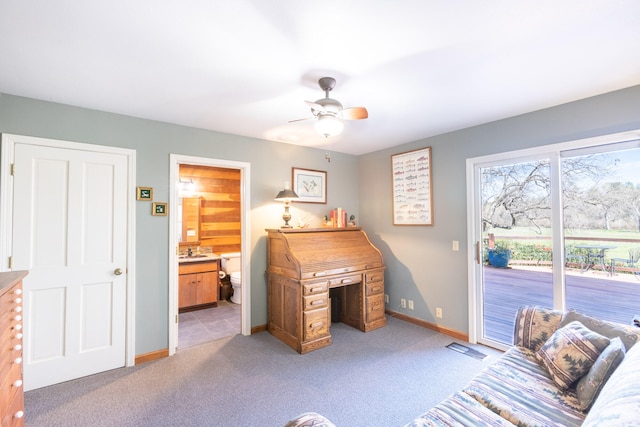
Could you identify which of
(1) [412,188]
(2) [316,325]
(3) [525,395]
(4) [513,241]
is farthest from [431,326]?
(3) [525,395]

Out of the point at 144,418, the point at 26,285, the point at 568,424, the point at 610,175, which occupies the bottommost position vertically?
the point at 144,418

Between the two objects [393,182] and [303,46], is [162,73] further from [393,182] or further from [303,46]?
[393,182]

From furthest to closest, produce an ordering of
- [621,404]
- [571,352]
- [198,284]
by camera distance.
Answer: [198,284] → [571,352] → [621,404]

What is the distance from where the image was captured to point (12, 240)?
2342 mm

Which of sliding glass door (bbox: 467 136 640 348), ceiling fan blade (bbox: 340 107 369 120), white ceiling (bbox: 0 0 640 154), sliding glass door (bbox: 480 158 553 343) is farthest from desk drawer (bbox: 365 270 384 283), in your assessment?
ceiling fan blade (bbox: 340 107 369 120)

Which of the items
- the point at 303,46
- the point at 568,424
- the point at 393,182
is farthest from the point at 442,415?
the point at 393,182

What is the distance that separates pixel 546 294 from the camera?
2812 mm

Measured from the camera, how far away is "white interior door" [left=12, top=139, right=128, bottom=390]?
239 centimetres

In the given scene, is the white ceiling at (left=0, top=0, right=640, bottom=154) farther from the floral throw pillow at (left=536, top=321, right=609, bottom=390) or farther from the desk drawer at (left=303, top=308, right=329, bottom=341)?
the desk drawer at (left=303, top=308, right=329, bottom=341)

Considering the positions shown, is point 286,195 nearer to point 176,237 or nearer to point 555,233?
point 176,237

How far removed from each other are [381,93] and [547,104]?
1575 mm

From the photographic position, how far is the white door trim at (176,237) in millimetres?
3021

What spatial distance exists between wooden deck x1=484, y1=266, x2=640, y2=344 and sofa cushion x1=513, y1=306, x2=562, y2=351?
2.57 feet

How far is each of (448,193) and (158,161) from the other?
328 cm
